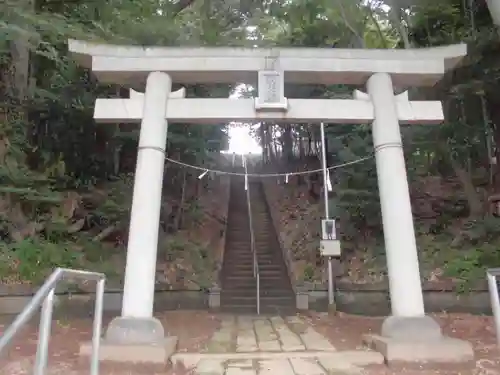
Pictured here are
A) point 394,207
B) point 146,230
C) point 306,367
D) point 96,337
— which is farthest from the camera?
point 394,207

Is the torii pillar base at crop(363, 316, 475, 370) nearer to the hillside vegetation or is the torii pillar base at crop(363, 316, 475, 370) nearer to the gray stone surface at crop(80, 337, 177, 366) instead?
the gray stone surface at crop(80, 337, 177, 366)

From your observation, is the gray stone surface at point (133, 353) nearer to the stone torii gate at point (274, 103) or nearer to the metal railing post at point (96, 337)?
the stone torii gate at point (274, 103)

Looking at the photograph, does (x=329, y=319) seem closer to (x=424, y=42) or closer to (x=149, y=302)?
(x=149, y=302)

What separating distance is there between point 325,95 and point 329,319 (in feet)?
23.2

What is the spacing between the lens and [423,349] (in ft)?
16.5

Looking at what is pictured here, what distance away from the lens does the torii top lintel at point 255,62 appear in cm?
627

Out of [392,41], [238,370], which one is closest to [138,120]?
[238,370]

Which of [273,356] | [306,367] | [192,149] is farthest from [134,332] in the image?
[192,149]

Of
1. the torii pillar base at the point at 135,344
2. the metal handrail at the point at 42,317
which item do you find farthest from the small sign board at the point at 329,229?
the metal handrail at the point at 42,317

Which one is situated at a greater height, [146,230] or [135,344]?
[146,230]

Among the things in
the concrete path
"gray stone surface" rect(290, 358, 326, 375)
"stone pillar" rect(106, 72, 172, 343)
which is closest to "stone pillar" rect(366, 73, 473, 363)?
the concrete path

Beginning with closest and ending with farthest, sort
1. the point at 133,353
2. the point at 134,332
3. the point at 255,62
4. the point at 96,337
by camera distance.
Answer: the point at 96,337 < the point at 133,353 < the point at 134,332 < the point at 255,62

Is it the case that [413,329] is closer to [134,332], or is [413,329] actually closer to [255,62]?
[134,332]

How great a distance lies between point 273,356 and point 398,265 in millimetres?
1896
